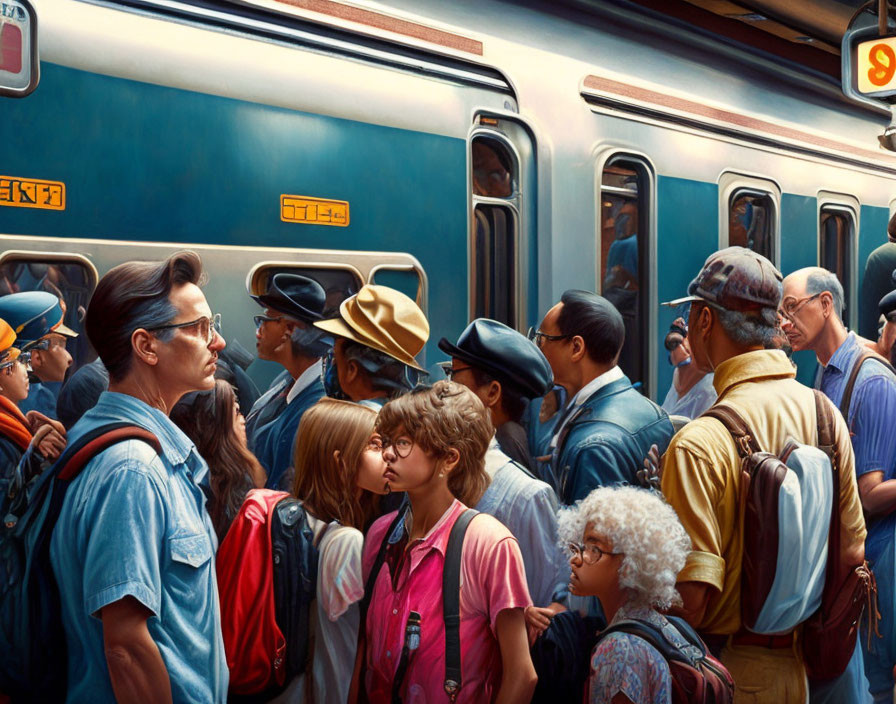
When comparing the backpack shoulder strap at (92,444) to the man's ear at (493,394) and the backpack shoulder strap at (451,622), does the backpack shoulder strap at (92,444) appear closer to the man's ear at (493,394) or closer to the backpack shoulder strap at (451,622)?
the backpack shoulder strap at (451,622)

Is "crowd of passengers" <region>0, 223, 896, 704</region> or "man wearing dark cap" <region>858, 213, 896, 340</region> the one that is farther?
"man wearing dark cap" <region>858, 213, 896, 340</region>

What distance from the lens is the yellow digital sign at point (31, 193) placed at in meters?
2.50

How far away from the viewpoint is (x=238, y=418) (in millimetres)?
2984

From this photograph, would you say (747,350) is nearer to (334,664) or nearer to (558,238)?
(558,238)

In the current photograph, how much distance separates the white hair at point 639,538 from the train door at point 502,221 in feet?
2.53

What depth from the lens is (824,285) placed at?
17.2 ft

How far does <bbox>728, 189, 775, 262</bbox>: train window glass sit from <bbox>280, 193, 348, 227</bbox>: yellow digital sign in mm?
2176

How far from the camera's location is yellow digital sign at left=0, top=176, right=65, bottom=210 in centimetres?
250

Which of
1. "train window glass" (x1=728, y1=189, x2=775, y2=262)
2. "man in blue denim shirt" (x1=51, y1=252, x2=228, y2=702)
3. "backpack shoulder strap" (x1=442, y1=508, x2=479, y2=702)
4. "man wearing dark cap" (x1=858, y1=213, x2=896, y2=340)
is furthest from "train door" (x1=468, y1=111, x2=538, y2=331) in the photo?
"man wearing dark cap" (x1=858, y1=213, x2=896, y2=340)

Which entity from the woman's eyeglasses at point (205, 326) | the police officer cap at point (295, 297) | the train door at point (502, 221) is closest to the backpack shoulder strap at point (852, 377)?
the train door at point (502, 221)

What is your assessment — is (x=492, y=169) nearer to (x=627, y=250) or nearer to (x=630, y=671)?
(x=627, y=250)

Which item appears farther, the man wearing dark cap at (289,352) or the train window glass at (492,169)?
the train window glass at (492,169)

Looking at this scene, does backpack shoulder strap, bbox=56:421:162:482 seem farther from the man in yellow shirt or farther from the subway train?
the man in yellow shirt

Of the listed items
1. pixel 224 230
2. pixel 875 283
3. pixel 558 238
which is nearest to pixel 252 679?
pixel 224 230
